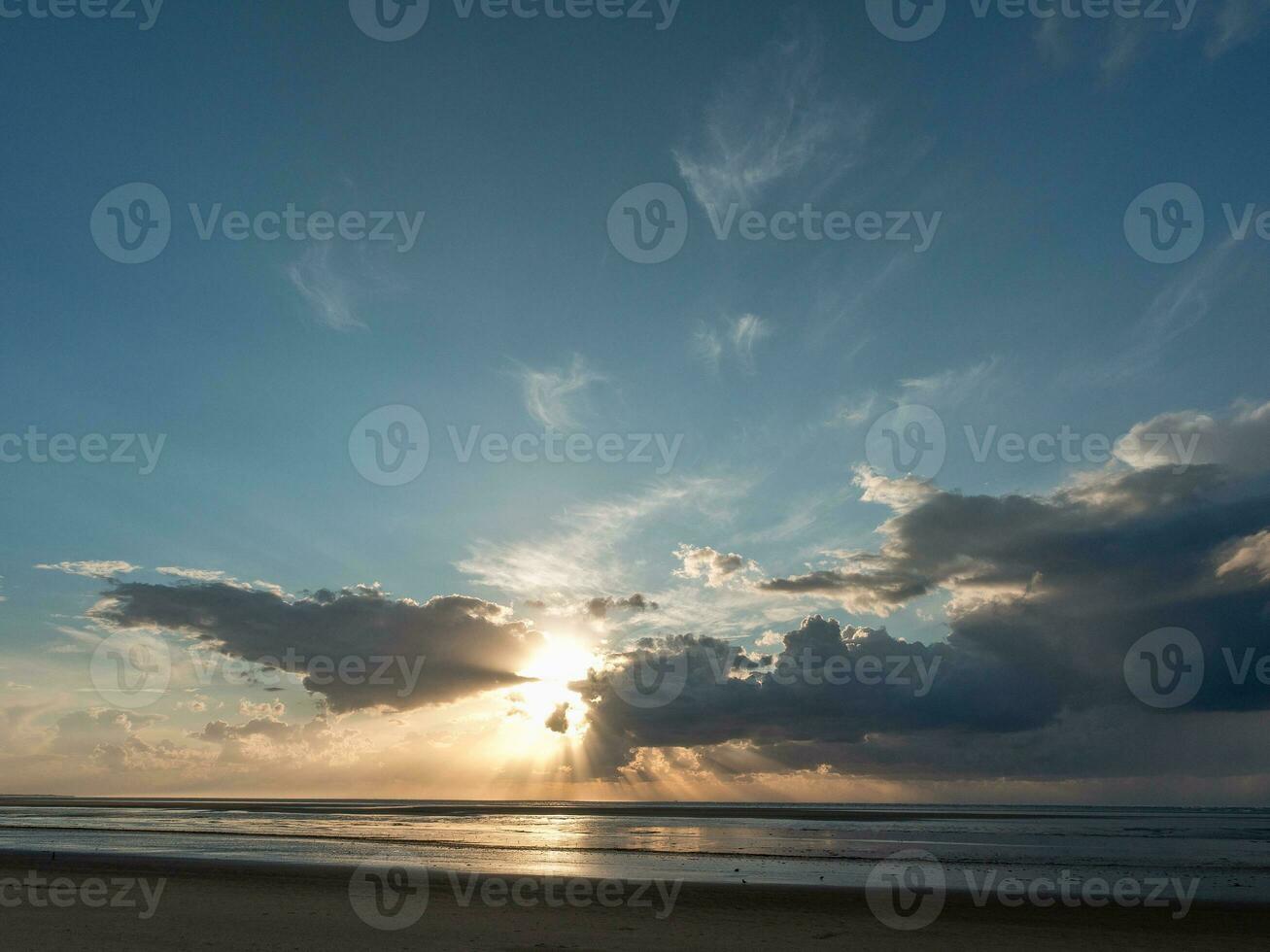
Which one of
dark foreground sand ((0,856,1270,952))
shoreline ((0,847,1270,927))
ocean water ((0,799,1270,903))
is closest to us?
dark foreground sand ((0,856,1270,952))

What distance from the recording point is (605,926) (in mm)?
23688

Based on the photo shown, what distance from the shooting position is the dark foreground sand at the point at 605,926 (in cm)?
2106

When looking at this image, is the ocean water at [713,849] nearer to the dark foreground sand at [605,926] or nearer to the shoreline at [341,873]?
the shoreline at [341,873]

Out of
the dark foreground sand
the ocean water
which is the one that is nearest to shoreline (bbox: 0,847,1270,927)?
the dark foreground sand

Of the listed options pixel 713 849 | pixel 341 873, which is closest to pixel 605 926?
pixel 341 873

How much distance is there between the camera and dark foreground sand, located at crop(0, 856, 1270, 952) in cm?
2106

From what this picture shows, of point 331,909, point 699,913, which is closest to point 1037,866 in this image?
point 699,913

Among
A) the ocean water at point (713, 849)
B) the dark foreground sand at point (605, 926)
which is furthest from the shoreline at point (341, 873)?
the ocean water at point (713, 849)

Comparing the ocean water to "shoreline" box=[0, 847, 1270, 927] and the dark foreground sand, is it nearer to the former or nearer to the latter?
"shoreline" box=[0, 847, 1270, 927]

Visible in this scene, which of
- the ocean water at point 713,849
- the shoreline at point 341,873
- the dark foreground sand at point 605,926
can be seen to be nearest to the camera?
the dark foreground sand at point 605,926

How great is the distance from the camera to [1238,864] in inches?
1790

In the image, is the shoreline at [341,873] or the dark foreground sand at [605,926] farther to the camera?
the shoreline at [341,873]

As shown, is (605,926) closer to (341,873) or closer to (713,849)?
(341,873)

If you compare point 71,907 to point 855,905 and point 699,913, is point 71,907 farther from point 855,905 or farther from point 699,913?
point 855,905
